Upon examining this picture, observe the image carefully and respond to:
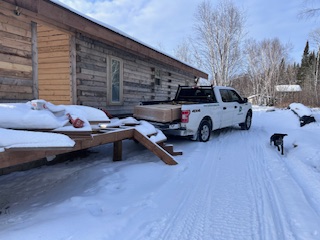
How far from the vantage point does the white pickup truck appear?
6.90 m

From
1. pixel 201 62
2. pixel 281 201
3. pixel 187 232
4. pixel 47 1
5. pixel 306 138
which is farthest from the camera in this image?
pixel 201 62

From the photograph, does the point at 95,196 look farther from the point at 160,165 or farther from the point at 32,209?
the point at 160,165

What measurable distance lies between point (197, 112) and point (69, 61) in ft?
12.8

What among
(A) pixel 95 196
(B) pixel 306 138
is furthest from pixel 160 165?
(B) pixel 306 138

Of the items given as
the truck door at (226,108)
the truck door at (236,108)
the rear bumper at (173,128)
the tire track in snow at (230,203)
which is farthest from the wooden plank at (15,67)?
the truck door at (236,108)

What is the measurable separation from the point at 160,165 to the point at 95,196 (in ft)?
5.84

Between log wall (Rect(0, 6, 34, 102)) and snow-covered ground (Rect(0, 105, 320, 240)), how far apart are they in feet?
5.69

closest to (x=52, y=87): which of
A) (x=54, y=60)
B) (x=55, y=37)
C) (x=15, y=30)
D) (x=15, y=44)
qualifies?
(x=54, y=60)

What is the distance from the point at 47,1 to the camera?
16.7 feet

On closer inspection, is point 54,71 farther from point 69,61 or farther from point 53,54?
point 69,61

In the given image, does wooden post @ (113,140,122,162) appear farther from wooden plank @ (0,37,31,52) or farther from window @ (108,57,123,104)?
window @ (108,57,123,104)

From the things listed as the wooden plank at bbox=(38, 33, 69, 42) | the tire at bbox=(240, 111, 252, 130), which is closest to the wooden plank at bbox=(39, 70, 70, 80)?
the wooden plank at bbox=(38, 33, 69, 42)

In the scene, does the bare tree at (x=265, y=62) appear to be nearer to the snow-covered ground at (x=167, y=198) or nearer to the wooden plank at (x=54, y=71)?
the snow-covered ground at (x=167, y=198)

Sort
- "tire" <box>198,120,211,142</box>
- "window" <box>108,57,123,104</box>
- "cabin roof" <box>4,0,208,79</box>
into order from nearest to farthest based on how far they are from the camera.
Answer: "cabin roof" <box>4,0,208,79</box>
"tire" <box>198,120,211,142</box>
"window" <box>108,57,123,104</box>
